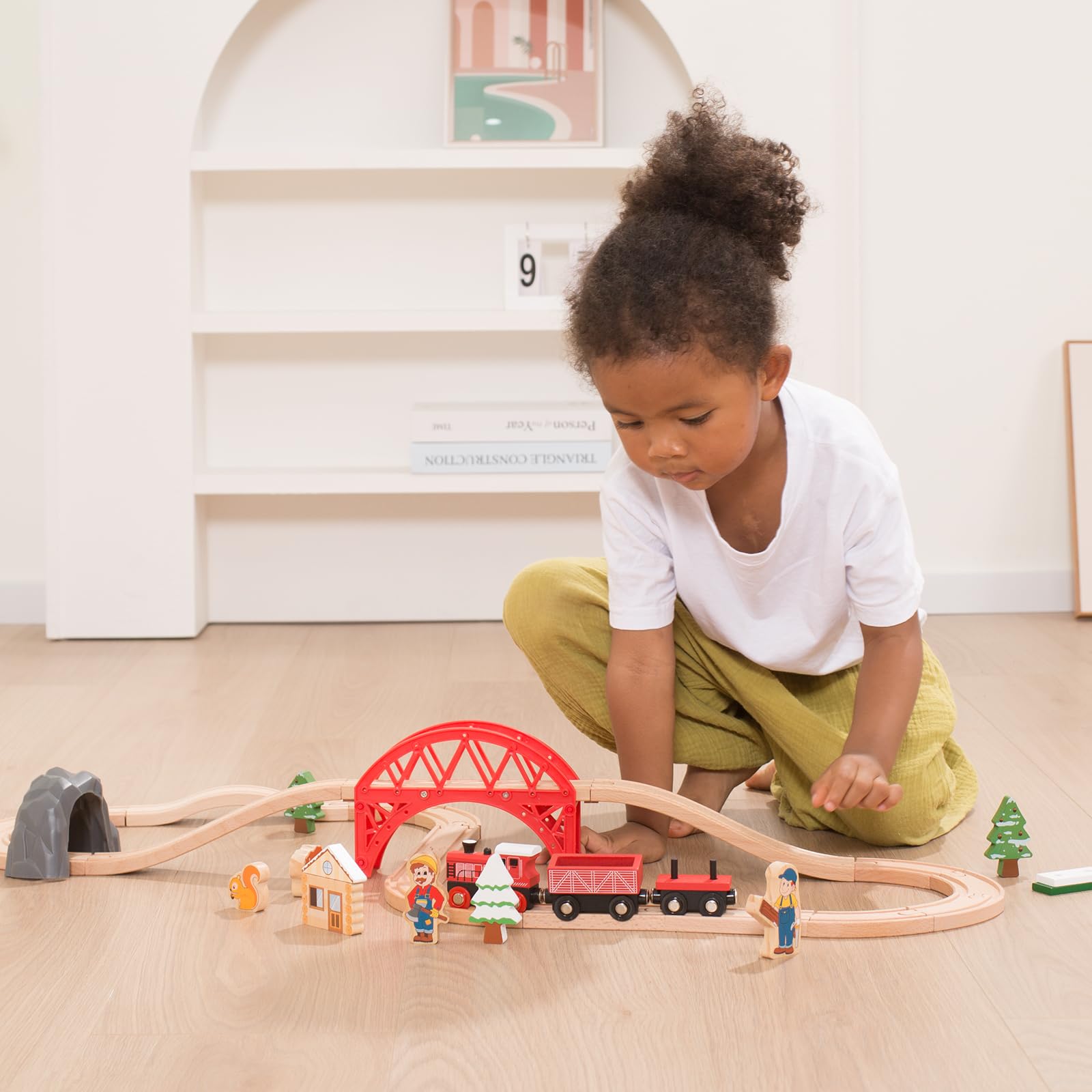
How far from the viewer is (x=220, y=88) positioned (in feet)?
7.55

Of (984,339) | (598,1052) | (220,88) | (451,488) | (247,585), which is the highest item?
(220,88)

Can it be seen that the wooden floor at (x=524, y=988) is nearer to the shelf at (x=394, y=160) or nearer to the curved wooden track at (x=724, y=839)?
the curved wooden track at (x=724, y=839)

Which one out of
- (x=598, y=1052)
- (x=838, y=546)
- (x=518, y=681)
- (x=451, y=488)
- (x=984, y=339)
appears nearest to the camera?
(x=598, y=1052)

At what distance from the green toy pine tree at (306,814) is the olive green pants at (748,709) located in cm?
24

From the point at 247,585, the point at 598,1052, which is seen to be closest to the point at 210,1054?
the point at 598,1052

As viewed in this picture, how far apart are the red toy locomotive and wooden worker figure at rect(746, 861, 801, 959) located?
0.17 metres

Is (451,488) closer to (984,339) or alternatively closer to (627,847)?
(984,339)

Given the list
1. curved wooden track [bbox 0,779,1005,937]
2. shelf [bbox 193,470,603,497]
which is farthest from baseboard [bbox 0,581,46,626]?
curved wooden track [bbox 0,779,1005,937]

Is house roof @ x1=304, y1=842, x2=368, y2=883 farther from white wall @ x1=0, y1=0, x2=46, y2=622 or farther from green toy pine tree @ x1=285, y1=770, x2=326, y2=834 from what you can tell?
white wall @ x1=0, y1=0, x2=46, y2=622

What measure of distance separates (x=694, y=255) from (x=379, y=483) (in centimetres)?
127

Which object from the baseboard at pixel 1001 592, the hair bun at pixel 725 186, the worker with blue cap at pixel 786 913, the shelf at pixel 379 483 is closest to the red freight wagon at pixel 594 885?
the worker with blue cap at pixel 786 913

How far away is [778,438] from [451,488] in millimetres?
1131

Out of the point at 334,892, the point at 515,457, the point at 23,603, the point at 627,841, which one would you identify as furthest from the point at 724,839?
the point at 23,603

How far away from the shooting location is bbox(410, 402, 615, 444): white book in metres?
2.25
